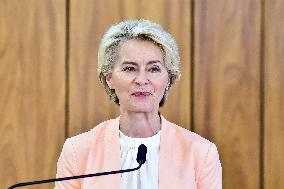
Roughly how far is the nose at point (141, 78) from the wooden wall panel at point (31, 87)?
248 millimetres

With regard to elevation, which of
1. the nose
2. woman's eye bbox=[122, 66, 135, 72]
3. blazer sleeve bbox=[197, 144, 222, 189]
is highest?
woman's eye bbox=[122, 66, 135, 72]

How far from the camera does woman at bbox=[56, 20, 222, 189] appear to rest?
3.22 feet

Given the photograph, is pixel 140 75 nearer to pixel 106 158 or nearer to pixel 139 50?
pixel 139 50

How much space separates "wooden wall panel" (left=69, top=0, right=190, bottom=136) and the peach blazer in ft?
0.21

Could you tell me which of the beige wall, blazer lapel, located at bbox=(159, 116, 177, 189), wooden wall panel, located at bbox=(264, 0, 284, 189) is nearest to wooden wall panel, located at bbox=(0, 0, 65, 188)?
the beige wall

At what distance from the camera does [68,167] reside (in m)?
1.06

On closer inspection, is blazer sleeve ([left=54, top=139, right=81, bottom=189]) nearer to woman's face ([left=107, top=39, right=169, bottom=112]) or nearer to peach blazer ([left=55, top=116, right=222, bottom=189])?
peach blazer ([left=55, top=116, right=222, bottom=189])

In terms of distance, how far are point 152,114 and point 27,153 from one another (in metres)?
0.31

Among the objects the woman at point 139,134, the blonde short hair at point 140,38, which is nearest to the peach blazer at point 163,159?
the woman at point 139,134

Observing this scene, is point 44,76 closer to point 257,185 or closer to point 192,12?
point 192,12

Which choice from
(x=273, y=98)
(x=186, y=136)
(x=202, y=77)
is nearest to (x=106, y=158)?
(x=186, y=136)

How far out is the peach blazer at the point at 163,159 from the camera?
1.03 metres

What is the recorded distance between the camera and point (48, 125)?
1.16 meters

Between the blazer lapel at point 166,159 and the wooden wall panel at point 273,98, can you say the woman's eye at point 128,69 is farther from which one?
the wooden wall panel at point 273,98
